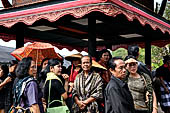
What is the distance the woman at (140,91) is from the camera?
474 centimetres

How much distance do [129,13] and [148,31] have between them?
141 inches

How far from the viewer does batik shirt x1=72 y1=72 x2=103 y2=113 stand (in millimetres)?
4988

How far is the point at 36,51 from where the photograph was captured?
731 centimetres

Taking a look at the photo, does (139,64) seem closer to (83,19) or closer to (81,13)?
(81,13)

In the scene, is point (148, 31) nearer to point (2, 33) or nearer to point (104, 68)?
point (104, 68)

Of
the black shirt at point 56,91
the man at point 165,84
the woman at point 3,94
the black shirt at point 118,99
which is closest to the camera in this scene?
the black shirt at point 118,99

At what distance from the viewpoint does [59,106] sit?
454 cm

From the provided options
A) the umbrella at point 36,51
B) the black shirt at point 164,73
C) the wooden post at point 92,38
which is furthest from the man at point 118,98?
the black shirt at point 164,73

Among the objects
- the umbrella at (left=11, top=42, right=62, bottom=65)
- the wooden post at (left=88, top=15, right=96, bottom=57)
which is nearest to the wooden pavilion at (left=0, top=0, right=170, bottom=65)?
the wooden post at (left=88, top=15, right=96, bottom=57)

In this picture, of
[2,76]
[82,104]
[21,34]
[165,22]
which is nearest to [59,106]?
[82,104]

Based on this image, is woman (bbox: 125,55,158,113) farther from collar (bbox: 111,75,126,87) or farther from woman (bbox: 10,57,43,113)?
woman (bbox: 10,57,43,113)

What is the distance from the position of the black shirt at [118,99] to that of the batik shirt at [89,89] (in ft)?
4.57

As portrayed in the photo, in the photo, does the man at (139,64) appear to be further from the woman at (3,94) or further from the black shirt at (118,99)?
the woman at (3,94)

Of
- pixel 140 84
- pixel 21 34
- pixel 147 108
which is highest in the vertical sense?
pixel 21 34
